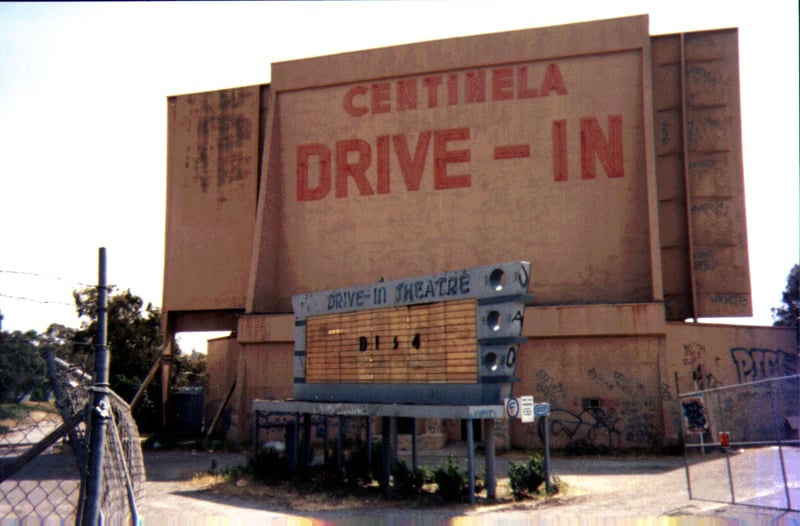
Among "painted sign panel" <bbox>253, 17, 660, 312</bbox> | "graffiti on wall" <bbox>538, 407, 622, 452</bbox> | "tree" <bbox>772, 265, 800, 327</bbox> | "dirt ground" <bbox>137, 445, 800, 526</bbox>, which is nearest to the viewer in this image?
"dirt ground" <bbox>137, 445, 800, 526</bbox>

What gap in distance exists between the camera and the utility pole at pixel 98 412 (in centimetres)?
725

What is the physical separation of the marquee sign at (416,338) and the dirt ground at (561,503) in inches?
101

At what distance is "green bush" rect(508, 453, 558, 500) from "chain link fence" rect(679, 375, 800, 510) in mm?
3336

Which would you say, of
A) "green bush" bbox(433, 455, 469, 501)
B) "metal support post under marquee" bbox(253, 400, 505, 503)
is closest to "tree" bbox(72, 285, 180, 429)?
"metal support post under marquee" bbox(253, 400, 505, 503)

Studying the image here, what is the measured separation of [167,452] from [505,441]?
14.4 meters

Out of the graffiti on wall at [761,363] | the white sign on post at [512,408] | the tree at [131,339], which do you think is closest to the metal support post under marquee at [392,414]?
the white sign on post at [512,408]

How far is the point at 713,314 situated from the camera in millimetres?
31078

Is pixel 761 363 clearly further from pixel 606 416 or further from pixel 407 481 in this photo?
pixel 407 481

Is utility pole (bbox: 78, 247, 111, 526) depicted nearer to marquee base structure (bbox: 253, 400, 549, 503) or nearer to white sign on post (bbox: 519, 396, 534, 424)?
marquee base structure (bbox: 253, 400, 549, 503)

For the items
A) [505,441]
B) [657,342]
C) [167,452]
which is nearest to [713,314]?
[657,342]

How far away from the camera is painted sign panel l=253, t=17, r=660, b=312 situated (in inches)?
1216

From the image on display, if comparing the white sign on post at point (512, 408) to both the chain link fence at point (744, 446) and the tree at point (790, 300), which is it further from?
the tree at point (790, 300)

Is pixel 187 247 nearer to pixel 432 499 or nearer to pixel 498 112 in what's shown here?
pixel 498 112

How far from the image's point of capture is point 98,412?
7.41 metres
